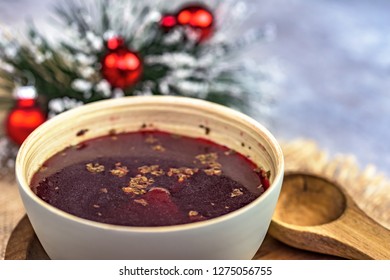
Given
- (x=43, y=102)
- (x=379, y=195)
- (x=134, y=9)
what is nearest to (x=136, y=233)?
(x=379, y=195)

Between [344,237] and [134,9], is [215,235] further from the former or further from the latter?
[134,9]

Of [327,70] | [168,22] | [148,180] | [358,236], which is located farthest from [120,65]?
[327,70]

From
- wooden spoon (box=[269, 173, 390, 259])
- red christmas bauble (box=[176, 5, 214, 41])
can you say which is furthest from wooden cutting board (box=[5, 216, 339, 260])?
red christmas bauble (box=[176, 5, 214, 41])

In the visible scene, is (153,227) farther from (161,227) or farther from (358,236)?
(358,236)

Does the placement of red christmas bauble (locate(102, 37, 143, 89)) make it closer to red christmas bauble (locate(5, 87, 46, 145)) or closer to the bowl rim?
red christmas bauble (locate(5, 87, 46, 145))

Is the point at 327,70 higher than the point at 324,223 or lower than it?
lower

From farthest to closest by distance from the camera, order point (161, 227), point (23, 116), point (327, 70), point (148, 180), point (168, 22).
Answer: point (327, 70)
point (168, 22)
point (23, 116)
point (148, 180)
point (161, 227)

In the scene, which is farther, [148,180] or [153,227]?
[148,180]
